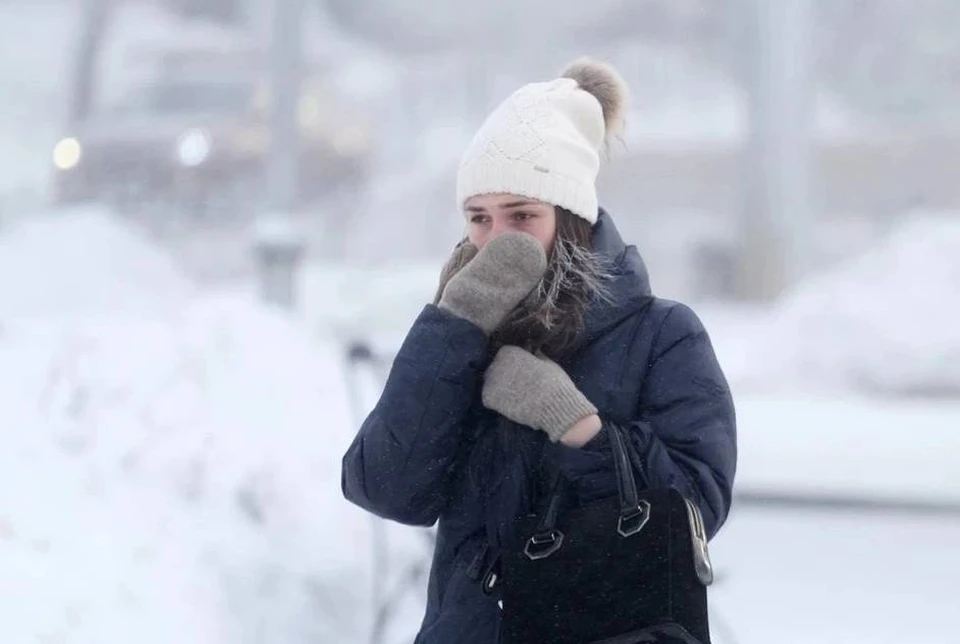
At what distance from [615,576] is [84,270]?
30.2 feet

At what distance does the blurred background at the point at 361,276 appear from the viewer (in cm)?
398

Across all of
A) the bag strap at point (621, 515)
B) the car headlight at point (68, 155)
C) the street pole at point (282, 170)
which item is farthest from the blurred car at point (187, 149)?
the bag strap at point (621, 515)

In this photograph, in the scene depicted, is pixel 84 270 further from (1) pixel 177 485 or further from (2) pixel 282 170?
(1) pixel 177 485

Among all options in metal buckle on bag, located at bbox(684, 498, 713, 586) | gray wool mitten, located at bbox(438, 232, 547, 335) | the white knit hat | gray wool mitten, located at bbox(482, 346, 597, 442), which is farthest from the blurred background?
metal buckle on bag, located at bbox(684, 498, 713, 586)

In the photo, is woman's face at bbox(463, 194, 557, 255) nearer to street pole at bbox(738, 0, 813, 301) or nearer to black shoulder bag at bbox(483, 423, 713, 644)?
black shoulder bag at bbox(483, 423, 713, 644)

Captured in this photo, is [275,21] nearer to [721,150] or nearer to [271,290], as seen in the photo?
[271,290]

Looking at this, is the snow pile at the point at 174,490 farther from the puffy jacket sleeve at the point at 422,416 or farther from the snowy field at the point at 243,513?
the puffy jacket sleeve at the point at 422,416

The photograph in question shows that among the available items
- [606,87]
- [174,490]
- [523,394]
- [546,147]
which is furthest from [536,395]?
[174,490]

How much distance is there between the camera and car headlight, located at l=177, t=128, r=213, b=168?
12.6 metres

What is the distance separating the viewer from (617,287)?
Answer: 1.91 meters

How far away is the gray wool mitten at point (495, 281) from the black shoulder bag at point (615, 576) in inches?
11.2

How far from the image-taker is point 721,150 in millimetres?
15336

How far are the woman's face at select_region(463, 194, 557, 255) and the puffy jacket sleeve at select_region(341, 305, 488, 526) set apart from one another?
16 centimetres

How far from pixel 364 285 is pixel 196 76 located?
3.08 metres
